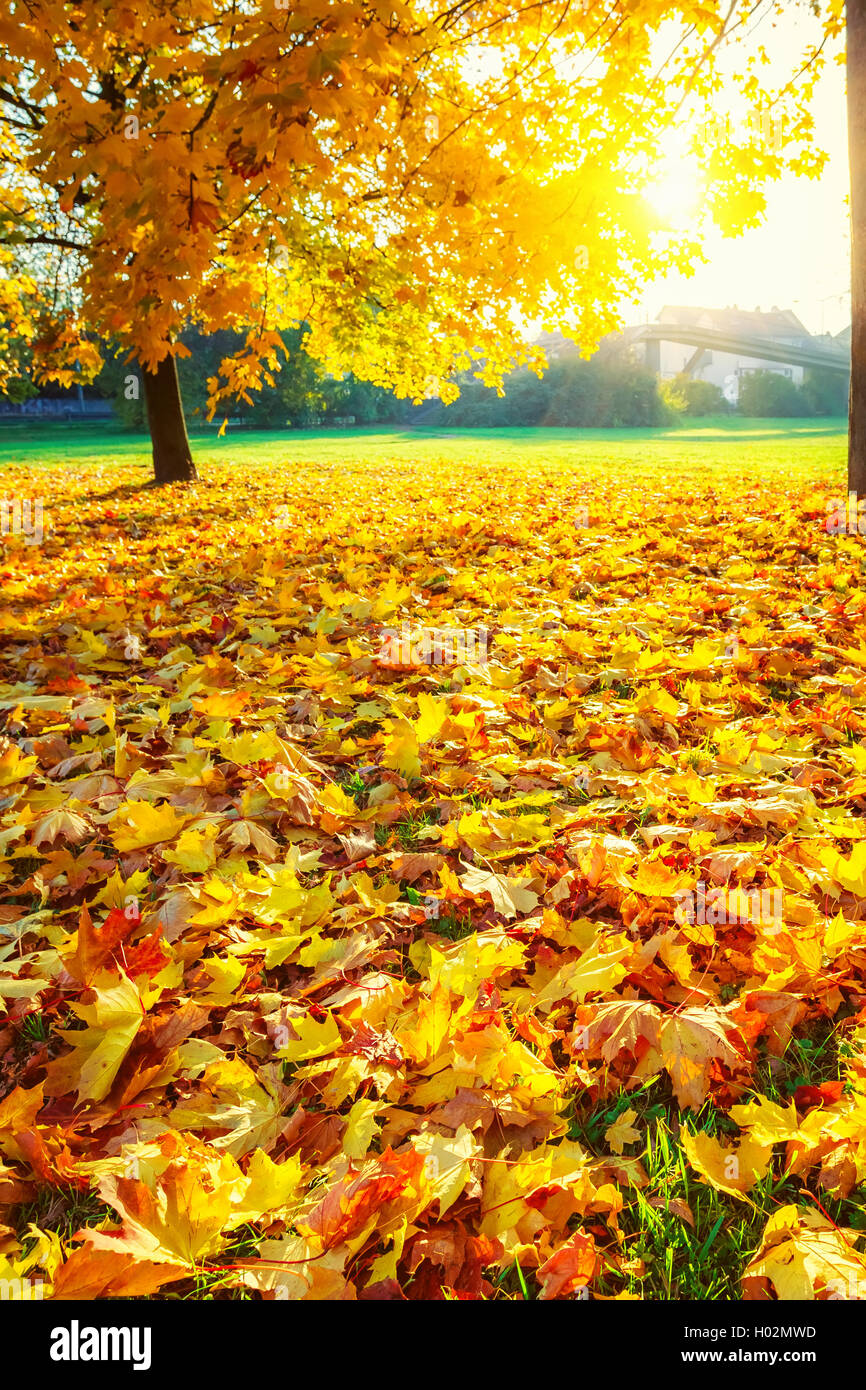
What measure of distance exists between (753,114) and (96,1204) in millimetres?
11415

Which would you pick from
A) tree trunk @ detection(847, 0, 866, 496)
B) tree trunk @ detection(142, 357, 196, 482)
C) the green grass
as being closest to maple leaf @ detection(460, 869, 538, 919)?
tree trunk @ detection(847, 0, 866, 496)

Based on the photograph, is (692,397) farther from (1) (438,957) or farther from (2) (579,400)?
(1) (438,957)

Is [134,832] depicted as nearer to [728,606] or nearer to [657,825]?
[657,825]

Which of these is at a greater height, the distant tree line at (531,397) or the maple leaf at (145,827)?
the distant tree line at (531,397)

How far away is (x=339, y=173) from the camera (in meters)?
6.31

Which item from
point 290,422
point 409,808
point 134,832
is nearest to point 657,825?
point 409,808

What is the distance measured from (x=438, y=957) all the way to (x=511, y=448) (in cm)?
2541

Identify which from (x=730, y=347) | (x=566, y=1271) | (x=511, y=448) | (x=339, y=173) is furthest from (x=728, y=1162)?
(x=730, y=347)

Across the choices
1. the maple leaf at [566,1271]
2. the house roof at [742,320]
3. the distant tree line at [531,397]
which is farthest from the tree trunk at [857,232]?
the house roof at [742,320]

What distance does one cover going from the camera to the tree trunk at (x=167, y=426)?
1279 cm

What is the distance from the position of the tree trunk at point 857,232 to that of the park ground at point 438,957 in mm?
3297

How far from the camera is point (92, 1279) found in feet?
3.66

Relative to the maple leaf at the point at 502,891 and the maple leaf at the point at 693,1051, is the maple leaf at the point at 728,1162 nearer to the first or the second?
the maple leaf at the point at 693,1051

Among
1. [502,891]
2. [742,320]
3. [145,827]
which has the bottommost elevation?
[502,891]
